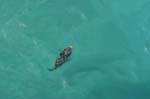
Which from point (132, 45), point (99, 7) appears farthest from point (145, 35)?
point (99, 7)

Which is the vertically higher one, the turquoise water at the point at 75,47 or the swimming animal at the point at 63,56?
the turquoise water at the point at 75,47

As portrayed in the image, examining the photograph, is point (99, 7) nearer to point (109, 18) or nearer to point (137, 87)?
point (109, 18)

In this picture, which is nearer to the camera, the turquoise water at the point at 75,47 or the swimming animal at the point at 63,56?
the swimming animal at the point at 63,56

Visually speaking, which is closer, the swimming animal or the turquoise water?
the swimming animal

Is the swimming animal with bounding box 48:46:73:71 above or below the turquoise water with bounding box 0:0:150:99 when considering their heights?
below

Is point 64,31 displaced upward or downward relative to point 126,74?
upward

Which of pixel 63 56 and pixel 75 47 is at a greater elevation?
pixel 75 47

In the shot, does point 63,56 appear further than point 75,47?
No

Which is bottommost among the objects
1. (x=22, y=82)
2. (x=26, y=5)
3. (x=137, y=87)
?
(x=137, y=87)
